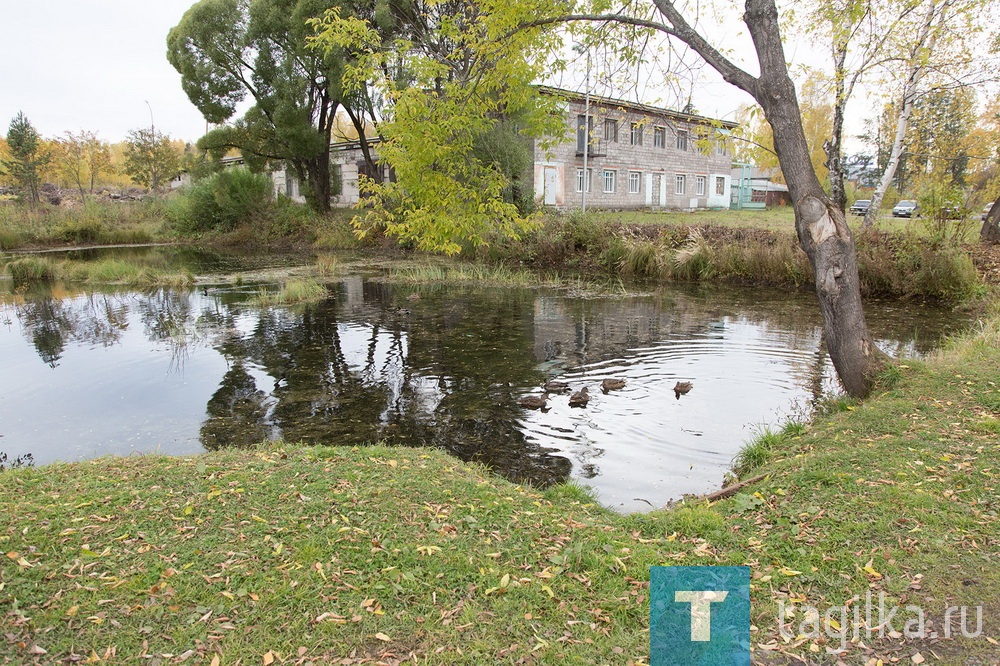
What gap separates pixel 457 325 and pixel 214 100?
2594cm

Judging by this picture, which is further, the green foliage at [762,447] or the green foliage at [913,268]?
the green foliage at [913,268]

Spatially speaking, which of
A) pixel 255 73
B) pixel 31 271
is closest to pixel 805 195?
pixel 31 271

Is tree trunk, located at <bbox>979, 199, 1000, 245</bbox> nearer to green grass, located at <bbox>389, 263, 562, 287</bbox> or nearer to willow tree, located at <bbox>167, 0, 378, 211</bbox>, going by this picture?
green grass, located at <bbox>389, 263, 562, 287</bbox>

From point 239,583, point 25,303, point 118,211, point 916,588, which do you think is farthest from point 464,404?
point 118,211

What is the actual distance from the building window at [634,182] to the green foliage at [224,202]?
2220cm

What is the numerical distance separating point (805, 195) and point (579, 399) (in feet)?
12.1

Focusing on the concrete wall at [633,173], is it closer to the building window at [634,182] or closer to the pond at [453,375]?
the building window at [634,182]

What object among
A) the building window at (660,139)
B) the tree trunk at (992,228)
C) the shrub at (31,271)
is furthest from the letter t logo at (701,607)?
the building window at (660,139)

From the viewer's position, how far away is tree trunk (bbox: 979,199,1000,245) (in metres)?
17.5

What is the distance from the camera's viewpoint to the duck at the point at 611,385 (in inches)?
367

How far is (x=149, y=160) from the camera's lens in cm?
5141

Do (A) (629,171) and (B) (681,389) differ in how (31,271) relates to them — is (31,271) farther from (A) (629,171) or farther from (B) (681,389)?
(A) (629,171)

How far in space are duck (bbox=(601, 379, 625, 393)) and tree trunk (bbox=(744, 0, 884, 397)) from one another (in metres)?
3.10

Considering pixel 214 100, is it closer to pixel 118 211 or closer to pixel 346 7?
pixel 346 7
